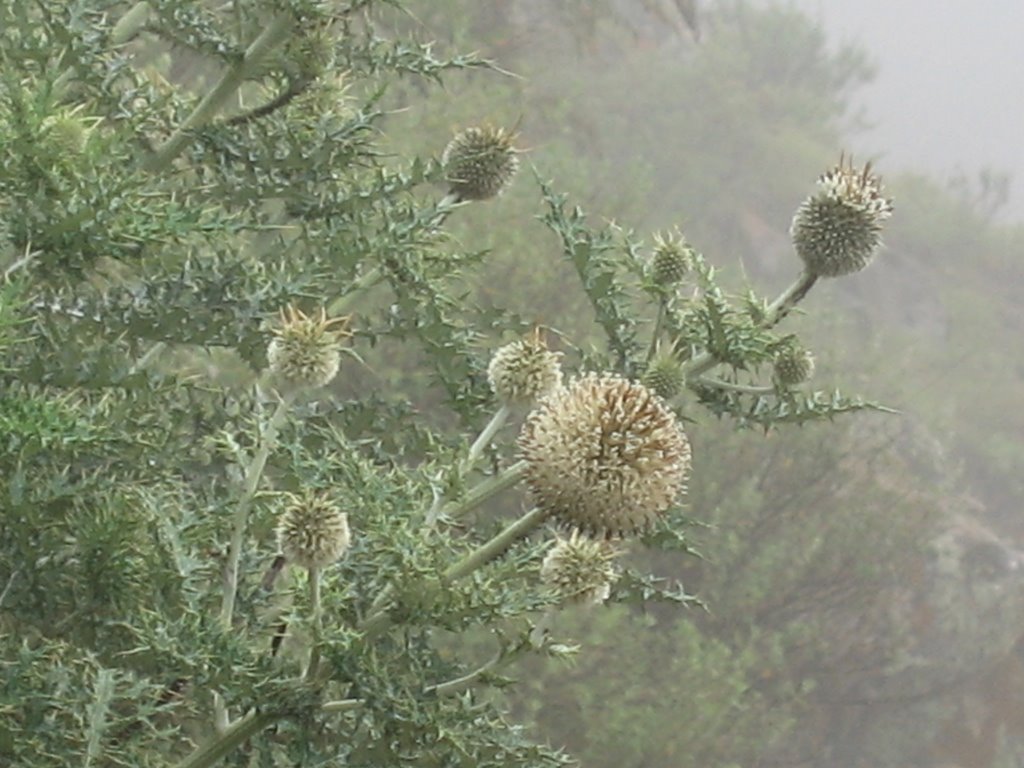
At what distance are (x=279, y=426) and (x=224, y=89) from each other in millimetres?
1013

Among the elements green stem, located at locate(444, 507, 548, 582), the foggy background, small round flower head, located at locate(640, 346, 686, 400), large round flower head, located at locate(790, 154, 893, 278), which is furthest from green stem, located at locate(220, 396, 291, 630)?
the foggy background

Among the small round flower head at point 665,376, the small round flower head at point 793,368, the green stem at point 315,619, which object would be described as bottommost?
the green stem at point 315,619

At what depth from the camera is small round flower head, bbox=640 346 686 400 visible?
2.46m

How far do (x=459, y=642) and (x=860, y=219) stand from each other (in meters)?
5.58

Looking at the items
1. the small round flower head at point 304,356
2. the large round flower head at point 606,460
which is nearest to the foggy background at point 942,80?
the small round flower head at point 304,356

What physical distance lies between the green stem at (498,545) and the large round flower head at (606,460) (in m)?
0.03

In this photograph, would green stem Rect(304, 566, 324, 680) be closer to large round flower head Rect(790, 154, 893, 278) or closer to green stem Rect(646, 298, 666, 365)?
green stem Rect(646, 298, 666, 365)

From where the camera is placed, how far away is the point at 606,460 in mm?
1702

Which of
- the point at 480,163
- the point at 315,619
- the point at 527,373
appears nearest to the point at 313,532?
the point at 315,619

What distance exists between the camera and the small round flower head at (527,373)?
221 centimetres

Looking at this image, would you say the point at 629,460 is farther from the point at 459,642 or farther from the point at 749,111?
the point at 749,111

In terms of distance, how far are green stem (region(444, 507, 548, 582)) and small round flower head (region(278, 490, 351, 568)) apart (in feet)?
0.58

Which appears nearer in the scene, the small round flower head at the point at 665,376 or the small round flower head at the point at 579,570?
the small round flower head at the point at 579,570

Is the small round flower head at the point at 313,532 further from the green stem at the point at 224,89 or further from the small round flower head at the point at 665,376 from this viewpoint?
the green stem at the point at 224,89
